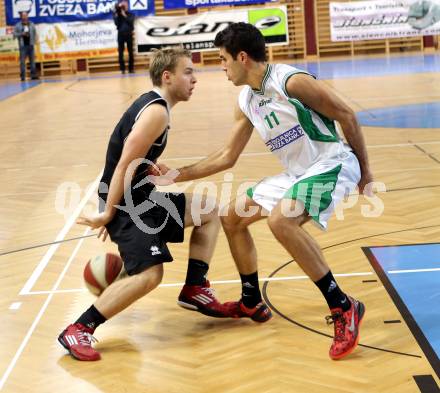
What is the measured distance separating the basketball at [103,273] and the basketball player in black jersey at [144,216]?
0.24 meters

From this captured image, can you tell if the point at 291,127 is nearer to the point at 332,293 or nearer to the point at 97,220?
the point at 332,293

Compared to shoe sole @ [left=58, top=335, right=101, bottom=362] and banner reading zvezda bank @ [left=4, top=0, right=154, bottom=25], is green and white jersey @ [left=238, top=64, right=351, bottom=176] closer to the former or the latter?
shoe sole @ [left=58, top=335, right=101, bottom=362]

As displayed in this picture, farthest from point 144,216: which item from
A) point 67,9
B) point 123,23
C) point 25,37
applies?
point 67,9

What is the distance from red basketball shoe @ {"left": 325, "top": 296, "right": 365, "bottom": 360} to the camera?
12.9 ft

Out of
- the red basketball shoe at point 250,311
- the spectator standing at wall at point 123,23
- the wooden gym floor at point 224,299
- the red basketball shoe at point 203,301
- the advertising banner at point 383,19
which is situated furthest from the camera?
the advertising banner at point 383,19

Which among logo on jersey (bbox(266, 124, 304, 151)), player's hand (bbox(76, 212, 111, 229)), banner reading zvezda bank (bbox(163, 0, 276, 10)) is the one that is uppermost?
banner reading zvezda bank (bbox(163, 0, 276, 10))

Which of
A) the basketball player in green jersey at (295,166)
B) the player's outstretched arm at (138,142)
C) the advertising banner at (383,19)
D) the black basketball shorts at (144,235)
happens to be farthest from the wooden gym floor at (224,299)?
the advertising banner at (383,19)

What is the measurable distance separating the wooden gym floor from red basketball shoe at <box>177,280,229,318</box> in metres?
0.07

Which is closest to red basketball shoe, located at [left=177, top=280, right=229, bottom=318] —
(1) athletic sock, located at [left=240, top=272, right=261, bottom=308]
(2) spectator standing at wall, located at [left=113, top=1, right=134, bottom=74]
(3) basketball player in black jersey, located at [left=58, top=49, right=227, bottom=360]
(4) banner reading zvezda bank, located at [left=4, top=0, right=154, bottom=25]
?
(3) basketball player in black jersey, located at [left=58, top=49, right=227, bottom=360]

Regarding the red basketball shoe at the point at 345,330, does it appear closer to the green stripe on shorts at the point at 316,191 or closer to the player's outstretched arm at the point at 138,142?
the green stripe on shorts at the point at 316,191

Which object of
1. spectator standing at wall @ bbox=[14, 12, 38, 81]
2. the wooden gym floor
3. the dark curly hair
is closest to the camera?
Result: the wooden gym floor

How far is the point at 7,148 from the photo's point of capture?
11820 mm

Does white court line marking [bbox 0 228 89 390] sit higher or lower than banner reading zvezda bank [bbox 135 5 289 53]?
lower

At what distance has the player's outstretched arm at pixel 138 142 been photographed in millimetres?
4270
